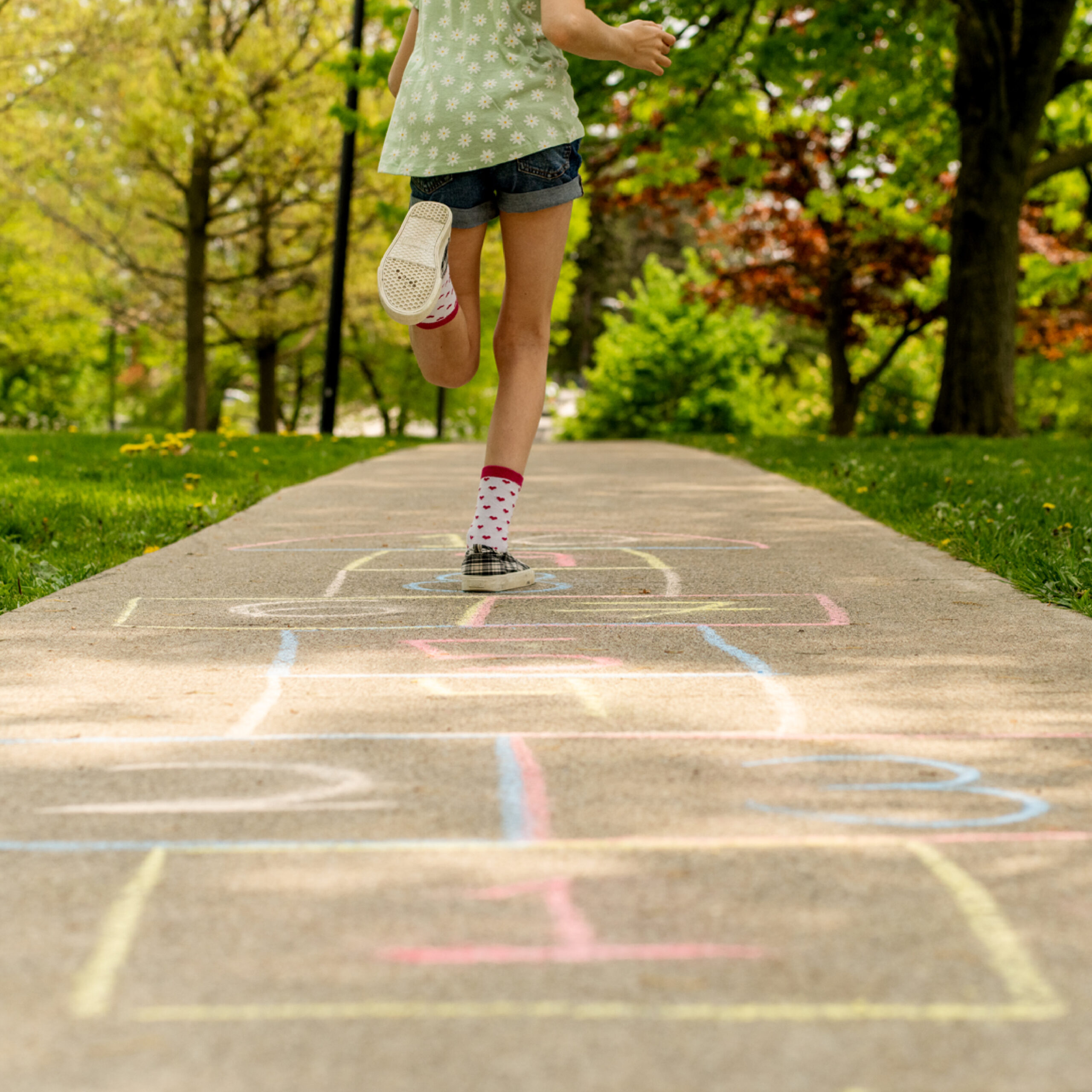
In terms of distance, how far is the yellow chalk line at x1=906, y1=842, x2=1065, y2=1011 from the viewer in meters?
1.44

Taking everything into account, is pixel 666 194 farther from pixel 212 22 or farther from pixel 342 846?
pixel 342 846

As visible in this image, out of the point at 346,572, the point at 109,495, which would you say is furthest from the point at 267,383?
the point at 346,572

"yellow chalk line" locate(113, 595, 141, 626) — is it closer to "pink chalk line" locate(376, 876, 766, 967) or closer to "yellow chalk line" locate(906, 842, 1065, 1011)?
"pink chalk line" locate(376, 876, 766, 967)

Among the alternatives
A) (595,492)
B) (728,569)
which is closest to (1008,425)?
(595,492)

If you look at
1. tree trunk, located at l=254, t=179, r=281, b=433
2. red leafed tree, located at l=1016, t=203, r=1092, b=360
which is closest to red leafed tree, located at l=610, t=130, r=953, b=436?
red leafed tree, located at l=1016, t=203, r=1092, b=360

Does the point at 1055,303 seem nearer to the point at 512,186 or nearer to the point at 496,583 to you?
the point at 512,186

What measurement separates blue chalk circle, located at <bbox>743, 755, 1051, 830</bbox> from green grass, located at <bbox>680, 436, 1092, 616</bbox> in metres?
1.57

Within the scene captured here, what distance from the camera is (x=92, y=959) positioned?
59.4 inches

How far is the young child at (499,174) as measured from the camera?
3.80 meters

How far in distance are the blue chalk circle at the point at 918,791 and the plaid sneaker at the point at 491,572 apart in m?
1.80

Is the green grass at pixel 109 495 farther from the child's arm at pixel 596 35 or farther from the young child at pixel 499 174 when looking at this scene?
the child's arm at pixel 596 35

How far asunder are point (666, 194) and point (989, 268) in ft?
30.3

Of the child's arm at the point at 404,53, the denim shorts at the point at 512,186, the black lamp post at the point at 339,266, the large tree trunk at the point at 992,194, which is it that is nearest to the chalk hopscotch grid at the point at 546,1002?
the denim shorts at the point at 512,186

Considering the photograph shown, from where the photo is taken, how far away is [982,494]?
6.08 m
